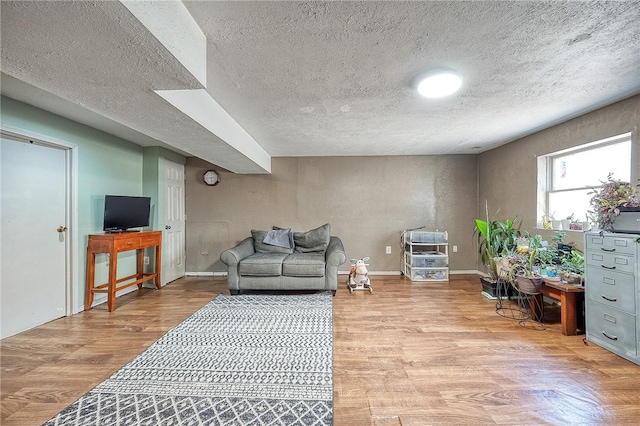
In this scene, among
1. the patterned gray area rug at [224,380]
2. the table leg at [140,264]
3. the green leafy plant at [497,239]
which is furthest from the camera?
the table leg at [140,264]

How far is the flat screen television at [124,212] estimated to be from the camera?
3338 millimetres

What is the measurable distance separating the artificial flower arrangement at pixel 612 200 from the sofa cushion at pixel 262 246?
3568mm

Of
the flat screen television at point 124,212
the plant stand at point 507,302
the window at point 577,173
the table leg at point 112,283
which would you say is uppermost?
the window at point 577,173

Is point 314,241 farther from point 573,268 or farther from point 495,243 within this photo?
point 573,268

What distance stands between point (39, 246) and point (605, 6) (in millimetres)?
4637

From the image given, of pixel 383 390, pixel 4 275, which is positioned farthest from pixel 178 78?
pixel 4 275

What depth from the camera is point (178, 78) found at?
1519mm

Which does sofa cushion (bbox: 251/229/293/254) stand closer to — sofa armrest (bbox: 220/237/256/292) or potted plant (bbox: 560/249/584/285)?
sofa armrest (bbox: 220/237/256/292)

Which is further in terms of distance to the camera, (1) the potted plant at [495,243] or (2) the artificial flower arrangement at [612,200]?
(1) the potted plant at [495,243]

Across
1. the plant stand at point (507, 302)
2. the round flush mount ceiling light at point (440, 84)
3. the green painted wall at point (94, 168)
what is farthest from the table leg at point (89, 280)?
the plant stand at point (507, 302)

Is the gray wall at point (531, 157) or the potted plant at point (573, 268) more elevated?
the gray wall at point (531, 157)

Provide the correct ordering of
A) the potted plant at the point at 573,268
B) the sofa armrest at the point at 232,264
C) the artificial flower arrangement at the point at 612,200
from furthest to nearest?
the sofa armrest at the point at 232,264, the potted plant at the point at 573,268, the artificial flower arrangement at the point at 612,200

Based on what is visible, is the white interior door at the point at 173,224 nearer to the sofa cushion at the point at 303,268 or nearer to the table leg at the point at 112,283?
the table leg at the point at 112,283

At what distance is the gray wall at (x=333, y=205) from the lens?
4895mm
